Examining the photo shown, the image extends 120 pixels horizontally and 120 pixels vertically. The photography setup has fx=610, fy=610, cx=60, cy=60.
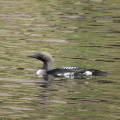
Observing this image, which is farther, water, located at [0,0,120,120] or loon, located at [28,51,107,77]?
loon, located at [28,51,107,77]

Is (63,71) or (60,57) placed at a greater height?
(63,71)

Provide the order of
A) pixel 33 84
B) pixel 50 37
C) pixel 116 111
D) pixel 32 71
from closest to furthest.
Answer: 1. pixel 116 111
2. pixel 33 84
3. pixel 32 71
4. pixel 50 37

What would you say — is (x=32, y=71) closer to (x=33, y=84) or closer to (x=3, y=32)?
(x=33, y=84)

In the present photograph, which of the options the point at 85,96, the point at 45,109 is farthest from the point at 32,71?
the point at 45,109

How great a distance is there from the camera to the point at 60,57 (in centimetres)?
1959

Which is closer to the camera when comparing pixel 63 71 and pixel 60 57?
pixel 63 71

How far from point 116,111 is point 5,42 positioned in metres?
11.9

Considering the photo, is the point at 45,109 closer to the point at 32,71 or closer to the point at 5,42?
the point at 32,71

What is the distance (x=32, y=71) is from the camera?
667 inches

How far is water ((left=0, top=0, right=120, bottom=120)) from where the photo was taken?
12125 mm

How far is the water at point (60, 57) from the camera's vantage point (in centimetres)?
1212

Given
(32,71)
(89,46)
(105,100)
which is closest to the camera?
(105,100)

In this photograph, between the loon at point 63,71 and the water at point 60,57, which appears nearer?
the water at point 60,57

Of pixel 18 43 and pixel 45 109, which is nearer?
pixel 45 109
